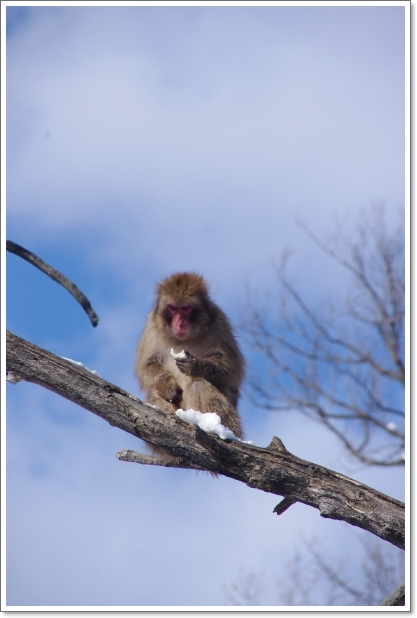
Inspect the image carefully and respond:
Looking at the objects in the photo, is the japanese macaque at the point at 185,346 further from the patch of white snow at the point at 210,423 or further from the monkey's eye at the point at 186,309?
the patch of white snow at the point at 210,423

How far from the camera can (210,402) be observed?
20.3 ft

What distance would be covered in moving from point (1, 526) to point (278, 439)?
192 centimetres

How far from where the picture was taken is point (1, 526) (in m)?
4.83

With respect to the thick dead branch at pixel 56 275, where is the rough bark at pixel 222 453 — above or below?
below

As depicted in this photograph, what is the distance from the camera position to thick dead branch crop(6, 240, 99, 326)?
5.61 metres

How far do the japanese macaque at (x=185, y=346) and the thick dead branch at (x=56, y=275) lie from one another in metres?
1.12

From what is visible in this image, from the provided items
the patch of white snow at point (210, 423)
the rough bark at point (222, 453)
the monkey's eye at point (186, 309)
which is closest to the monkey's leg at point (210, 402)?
the monkey's eye at point (186, 309)

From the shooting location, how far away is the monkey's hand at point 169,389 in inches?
252

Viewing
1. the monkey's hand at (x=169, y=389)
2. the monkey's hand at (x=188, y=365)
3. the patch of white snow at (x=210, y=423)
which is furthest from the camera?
the monkey's hand at (x=169, y=389)

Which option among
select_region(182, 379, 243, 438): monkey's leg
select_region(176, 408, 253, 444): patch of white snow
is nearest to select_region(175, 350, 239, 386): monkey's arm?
select_region(182, 379, 243, 438): monkey's leg

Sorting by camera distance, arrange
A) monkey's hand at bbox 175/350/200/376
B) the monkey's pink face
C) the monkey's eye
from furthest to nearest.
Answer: the monkey's eye < the monkey's pink face < monkey's hand at bbox 175/350/200/376

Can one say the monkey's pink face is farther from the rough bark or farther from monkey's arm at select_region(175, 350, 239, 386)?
the rough bark
